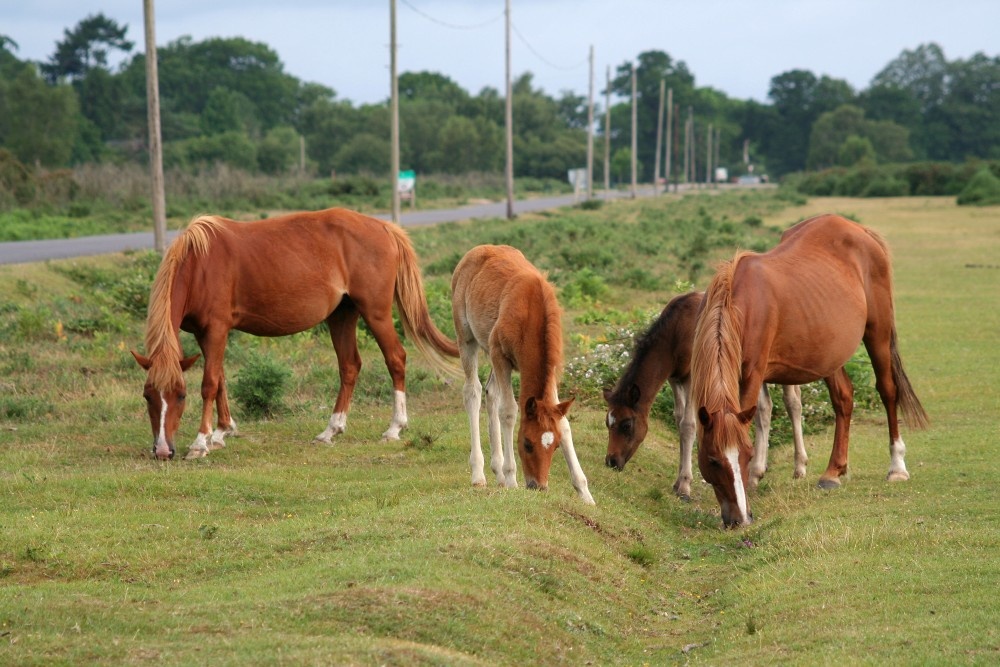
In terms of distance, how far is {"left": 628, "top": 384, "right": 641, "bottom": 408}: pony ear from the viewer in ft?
32.6

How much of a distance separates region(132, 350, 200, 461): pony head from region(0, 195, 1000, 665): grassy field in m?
0.21

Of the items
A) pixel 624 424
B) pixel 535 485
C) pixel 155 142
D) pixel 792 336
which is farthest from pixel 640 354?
pixel 155 142

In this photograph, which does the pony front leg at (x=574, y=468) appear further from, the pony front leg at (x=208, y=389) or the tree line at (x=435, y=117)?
the tree line at (x=435, y=117)

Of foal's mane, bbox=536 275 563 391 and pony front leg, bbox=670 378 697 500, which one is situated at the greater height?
foal's mane, bbox=536 275 563 391

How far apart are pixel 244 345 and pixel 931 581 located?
37.4ft

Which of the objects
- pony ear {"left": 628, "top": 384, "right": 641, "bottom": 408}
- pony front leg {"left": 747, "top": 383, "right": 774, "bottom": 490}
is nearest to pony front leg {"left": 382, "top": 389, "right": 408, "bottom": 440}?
pony ear {"left": 628, "top": 384, "right": 641, "bottom": 408}

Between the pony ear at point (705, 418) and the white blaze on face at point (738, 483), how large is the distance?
0.23 meters

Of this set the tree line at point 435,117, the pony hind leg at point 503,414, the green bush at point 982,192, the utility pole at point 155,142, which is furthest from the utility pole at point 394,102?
the green bush at point 982,192

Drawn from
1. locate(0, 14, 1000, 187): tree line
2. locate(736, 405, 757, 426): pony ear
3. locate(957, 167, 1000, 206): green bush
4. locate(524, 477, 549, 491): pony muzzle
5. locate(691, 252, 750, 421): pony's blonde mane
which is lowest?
locate(524, 477, 549, 491): pony muzzle

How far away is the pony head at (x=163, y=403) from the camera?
10109mm

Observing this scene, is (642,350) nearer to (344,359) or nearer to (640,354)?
(640,354)

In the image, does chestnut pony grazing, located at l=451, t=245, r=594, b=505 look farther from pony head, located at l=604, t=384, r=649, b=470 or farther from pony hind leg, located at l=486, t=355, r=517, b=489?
pony head, located at l=604, t=384, r=649, b=470

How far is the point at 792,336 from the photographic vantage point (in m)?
9.45

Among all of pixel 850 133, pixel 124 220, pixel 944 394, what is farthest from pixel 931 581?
pixel 850 133
